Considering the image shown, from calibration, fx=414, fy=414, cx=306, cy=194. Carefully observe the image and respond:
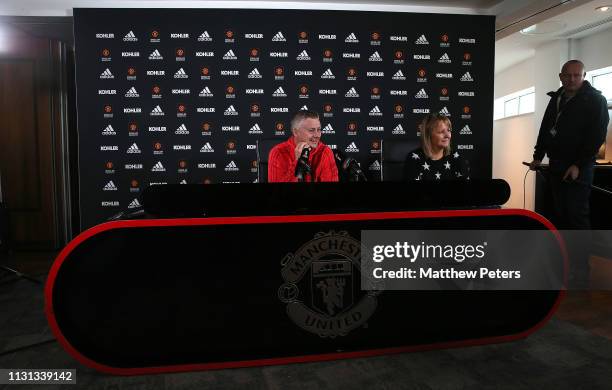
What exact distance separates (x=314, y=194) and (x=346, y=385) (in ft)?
2.02

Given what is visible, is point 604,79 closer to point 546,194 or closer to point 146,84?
point 546,194

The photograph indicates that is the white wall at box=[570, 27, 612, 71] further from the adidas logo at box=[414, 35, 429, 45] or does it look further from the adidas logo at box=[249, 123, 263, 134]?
the adidas logo at box=[249, 123, 263, 134]

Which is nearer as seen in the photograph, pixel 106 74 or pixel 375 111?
pixel 106 74

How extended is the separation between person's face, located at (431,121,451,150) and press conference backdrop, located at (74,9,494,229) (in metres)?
1.76

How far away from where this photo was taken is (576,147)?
9.02 ft

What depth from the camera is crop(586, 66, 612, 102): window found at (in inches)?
191

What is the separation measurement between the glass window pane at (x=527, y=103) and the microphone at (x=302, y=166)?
5096 mm

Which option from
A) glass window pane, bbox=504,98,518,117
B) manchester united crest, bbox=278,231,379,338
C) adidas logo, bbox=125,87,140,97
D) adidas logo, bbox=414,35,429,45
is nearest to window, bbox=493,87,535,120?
glass window pane, bbox=504,98,518,117

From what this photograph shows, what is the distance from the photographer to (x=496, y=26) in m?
4.68

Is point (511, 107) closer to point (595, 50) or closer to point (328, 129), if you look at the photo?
point (595, 50)

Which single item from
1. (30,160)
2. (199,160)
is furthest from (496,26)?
(30,160)

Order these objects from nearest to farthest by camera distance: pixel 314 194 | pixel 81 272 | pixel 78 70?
pixel 81 272 < pixel 314 194 < pixel 78 70

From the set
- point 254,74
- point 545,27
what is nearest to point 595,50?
point 545,27

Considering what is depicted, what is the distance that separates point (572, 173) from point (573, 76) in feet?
2.08
